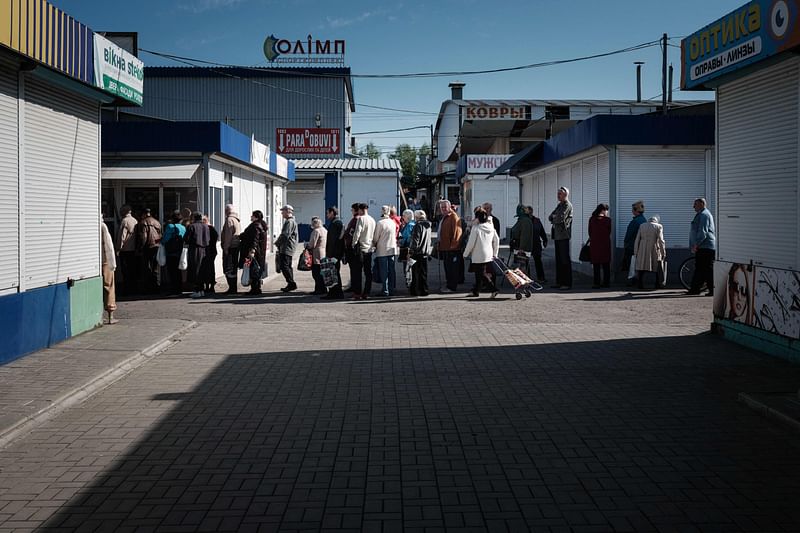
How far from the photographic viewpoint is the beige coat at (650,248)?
16.4 metres

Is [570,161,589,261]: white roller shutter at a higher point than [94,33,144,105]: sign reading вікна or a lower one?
lower

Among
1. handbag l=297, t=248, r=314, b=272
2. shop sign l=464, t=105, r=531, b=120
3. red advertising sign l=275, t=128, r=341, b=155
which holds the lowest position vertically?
handbag l=297, t=248, r=314, b=272

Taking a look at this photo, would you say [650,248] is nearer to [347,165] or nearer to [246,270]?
[246,270]

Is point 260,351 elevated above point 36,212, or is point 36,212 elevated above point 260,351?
point 36,212

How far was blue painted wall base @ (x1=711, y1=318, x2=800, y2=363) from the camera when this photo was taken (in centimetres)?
891

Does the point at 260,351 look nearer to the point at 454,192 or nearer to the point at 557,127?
the point at 557,127

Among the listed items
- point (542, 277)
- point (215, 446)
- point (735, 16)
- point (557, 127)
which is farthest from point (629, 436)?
point (557, 127)

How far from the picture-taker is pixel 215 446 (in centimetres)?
591

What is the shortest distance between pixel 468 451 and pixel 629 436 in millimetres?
1294

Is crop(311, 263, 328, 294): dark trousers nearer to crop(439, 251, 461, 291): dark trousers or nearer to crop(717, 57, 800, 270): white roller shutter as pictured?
crop(439, 251, 461, 291): dark trousers

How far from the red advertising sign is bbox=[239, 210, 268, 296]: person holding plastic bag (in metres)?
29.8

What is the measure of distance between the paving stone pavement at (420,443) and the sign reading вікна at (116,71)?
12.1 feet

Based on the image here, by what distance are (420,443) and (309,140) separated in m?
41.3

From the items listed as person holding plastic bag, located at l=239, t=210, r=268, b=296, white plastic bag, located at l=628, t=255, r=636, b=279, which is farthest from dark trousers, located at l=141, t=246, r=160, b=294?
white plastic bag, located at l=628, t=255, r=636, b=279
